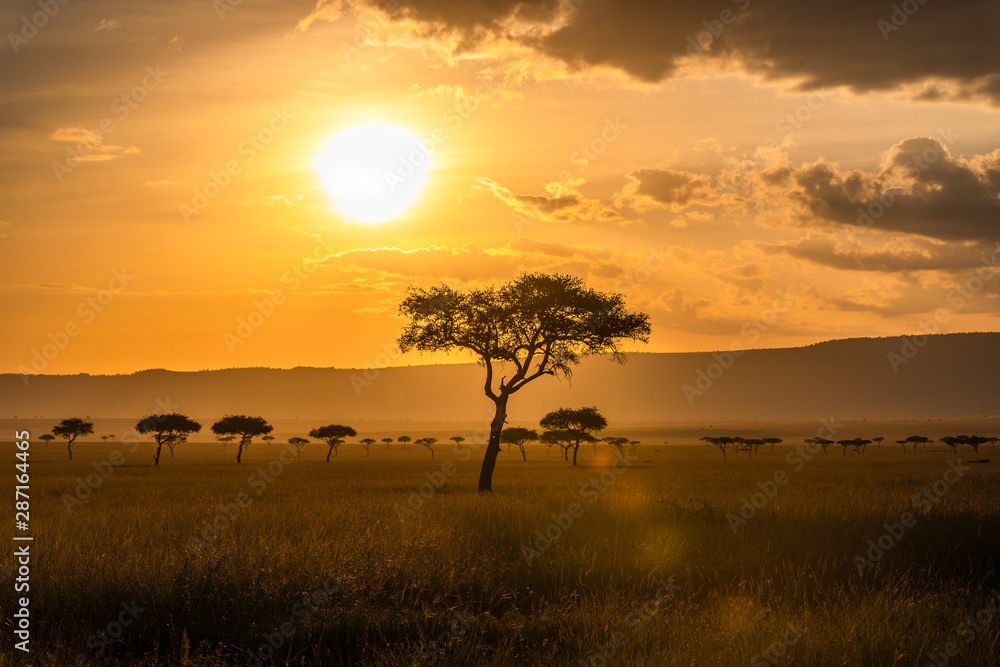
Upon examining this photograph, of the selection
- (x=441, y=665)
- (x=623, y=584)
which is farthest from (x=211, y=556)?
(x=623, y=584)

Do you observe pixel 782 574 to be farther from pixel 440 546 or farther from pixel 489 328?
pixel 489 328

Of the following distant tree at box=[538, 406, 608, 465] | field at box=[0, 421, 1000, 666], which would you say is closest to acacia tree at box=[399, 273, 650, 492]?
field at box=[0, 421, 1000, 666]

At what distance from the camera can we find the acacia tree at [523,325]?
36.4 meters

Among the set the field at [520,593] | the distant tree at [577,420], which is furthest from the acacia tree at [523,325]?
the distant tree at [577,420]

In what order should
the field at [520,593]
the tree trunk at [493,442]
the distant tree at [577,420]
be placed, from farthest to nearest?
1. the distant tree at [577,420]
2. the tree trunk at [493,442]
3. the field at [520,593]

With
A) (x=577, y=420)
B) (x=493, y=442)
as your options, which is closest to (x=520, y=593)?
(x=493, y=442)

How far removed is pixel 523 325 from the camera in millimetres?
36906

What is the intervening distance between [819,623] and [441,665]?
16.4 feet

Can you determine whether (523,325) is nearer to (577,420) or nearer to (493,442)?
(493,442)

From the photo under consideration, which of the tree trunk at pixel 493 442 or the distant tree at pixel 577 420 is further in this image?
the distant tree at pixel 577 420

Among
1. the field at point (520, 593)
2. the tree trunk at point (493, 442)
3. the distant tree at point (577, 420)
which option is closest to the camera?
the field at point (520, 593)

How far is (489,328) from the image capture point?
3697cm

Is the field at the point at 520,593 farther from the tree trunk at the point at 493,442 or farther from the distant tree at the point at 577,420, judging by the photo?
the distant tree at the point at 577,420

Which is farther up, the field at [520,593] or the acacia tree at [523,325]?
the acacia tree at [523,325]
